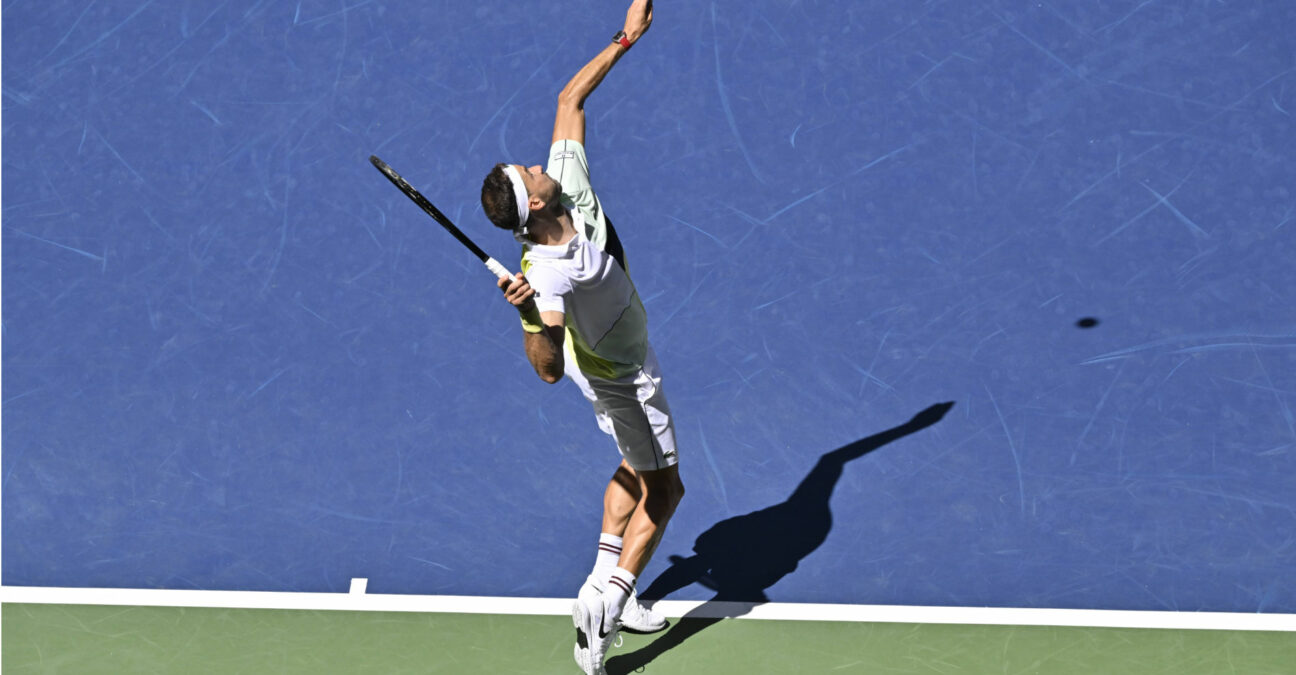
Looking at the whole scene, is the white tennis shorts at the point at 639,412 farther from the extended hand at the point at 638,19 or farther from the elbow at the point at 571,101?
the extended hand at the point at 638,19

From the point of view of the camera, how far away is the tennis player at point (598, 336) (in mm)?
3926

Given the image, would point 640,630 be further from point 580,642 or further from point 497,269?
point 497,269

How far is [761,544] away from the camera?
4871 millimetres

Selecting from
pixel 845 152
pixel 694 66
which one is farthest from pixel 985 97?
pixel 694 66

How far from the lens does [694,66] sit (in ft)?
16.8

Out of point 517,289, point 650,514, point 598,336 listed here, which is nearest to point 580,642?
point 650,514

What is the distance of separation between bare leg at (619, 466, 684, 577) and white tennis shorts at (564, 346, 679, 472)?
2.5 inches

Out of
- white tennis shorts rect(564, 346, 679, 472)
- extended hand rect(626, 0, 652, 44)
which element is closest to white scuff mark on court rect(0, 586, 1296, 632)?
white tennis shorts rect(564, 346, 679, 472)

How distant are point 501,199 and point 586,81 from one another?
63cm

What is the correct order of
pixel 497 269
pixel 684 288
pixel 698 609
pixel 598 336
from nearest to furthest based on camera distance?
pixel 497 269
pixel 598 336
pixel 698 609
pixel 684 288

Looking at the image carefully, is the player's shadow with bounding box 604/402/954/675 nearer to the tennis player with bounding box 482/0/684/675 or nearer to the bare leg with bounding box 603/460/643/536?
the tennis player with bounding box 482/0/684/675

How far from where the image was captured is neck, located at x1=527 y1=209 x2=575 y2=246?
3.98 m

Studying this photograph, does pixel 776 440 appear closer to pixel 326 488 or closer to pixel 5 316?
pixel 326 488

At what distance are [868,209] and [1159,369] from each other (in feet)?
3.45
